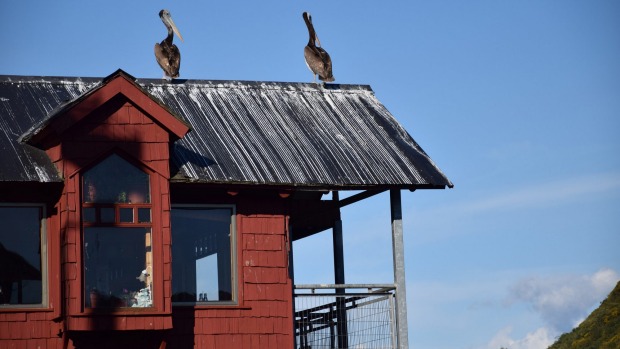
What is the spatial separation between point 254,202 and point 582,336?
2425 centimetres

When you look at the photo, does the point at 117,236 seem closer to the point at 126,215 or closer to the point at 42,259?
the point at 126,215

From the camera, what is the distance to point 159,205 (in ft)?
73.6

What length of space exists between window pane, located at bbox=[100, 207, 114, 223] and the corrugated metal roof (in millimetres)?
899

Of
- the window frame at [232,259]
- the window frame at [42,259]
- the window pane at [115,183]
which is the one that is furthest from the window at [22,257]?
the window frame at [232,259]

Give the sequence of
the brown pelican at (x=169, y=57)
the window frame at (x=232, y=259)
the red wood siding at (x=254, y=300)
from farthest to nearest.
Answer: the brown pelican at (x=169, y=57) < the window frame at (x=232, y=259) < the red wood siding at (x=254, y=300)

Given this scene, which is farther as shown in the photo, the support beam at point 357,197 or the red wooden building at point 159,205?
the support beam at point 357,197

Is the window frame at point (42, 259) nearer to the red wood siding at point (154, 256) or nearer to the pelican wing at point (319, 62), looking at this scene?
the red wood siding at point (154, 256)

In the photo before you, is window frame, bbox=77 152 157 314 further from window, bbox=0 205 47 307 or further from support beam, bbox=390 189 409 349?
support beam, bbox=390 189 409 349

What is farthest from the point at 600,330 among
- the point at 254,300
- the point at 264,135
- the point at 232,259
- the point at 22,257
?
the point at 22,257

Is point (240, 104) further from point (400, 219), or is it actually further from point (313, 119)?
point (400, 219)

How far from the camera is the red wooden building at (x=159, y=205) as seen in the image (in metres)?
22.0

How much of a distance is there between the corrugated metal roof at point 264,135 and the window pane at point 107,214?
90 centimetres

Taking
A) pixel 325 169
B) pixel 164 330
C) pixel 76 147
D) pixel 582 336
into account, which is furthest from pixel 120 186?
pixel 582 336

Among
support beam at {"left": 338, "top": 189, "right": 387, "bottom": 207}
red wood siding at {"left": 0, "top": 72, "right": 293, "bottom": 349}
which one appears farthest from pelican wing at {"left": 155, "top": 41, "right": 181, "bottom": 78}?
support beam at {"left": 338, "top": 189, "right": 387, "bottom": 207}
